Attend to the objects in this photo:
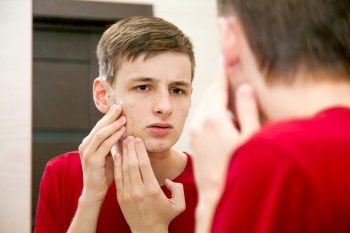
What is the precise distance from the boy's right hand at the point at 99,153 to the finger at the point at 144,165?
0.05 meters

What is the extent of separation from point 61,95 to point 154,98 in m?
1.23

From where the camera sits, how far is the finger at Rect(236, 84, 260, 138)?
1.79ft

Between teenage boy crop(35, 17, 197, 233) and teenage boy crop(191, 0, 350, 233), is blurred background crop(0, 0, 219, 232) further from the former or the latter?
teenage boy crop(191, 0, 350, 233)

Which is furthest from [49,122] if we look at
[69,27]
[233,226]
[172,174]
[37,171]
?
[233,226]

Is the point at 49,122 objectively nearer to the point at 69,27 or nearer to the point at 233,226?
the point at 69,27

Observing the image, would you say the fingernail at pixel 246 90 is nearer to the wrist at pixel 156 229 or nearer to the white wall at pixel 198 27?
the wrist at pixel 156 229

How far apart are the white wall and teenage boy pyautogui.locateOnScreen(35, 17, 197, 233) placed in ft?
3.86

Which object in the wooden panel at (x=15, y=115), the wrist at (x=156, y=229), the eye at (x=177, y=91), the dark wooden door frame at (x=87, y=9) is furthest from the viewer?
the dark wooden door frame at (x=87, y=9)

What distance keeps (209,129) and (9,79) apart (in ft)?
6.03

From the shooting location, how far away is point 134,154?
113 cm

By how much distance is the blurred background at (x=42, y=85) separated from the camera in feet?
7.13

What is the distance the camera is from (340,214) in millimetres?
440

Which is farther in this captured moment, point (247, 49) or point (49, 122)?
point (49, 122)

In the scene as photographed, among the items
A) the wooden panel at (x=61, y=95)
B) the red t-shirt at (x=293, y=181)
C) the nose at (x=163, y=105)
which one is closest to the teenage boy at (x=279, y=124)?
the red t-shirt at (x=293, y=181)
